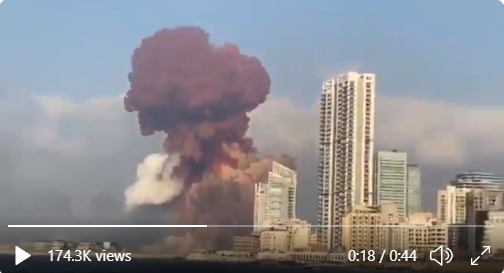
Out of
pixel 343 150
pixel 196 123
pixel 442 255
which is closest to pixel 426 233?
pixel 442 255

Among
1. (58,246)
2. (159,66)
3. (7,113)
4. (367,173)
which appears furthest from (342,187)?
(7,113)

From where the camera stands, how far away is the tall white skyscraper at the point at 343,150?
2744 mm

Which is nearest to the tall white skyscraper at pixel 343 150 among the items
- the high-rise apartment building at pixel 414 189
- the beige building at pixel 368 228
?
the beige building at pixel 368 228

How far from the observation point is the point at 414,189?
2.76 metres

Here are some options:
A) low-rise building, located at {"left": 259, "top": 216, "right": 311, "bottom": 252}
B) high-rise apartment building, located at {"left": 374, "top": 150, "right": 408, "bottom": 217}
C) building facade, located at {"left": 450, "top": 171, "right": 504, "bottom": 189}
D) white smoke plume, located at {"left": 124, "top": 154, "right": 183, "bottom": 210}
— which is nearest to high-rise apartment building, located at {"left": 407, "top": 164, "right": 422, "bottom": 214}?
high-rise apartment building, located at {"left": 374, "top": 150, "right": 408, "bottom": 217}

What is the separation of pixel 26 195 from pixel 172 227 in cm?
56

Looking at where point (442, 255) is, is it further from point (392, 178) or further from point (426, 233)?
point (392, 178)

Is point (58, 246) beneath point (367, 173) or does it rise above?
beneath

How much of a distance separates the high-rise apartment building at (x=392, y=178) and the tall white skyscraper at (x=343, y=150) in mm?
31

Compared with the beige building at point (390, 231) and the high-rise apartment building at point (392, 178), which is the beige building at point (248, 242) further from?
the high-rise apartment building at point (392, 178)

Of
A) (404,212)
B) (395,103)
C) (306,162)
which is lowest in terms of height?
(404,212)

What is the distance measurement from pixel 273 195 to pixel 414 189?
1.77 feet

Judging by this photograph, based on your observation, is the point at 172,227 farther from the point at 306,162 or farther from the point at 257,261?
the point at 306,162

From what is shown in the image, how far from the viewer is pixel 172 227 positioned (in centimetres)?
276
